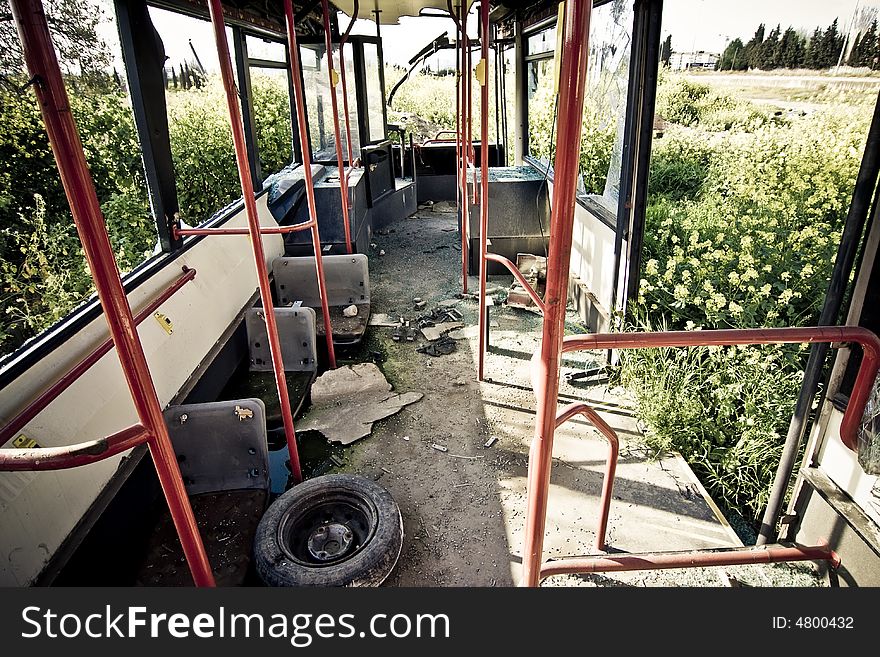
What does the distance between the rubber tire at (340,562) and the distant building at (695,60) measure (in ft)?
14.5

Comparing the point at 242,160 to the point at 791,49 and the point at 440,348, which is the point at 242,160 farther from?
the point at 791,49

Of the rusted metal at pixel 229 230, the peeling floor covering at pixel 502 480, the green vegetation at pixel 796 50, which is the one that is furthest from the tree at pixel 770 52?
the rusted metal at pixel 229 230

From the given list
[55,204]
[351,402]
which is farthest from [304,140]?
[55,204]

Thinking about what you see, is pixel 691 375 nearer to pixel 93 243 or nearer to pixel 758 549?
pixel 758 549

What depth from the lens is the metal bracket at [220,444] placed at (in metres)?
2.53

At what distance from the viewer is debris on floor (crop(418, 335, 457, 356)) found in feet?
14.0

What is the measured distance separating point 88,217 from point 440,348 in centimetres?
335

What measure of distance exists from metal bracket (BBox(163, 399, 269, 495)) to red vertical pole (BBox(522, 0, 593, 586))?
1.58 metres

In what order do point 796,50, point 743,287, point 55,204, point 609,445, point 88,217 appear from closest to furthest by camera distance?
1. point 88,217
2. point 609,445
3. point 743,287
4. point 55,204
5. point 796,50

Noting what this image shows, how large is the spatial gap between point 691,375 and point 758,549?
1.45 m

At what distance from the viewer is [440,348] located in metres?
4.30

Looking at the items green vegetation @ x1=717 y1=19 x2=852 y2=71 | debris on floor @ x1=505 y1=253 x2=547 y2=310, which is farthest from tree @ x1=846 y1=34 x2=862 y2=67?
debris on floor @ x1=505 y1=253 x2=547 y2=310

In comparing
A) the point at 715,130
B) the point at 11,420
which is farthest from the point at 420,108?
the point at 11,420
